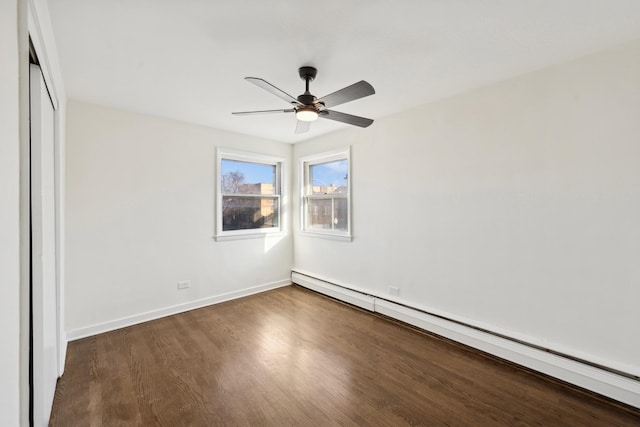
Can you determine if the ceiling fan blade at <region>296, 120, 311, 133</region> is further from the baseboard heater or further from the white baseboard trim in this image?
the white baseboard trim

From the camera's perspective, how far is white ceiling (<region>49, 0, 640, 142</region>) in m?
1.61

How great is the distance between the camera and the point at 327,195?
4293mm

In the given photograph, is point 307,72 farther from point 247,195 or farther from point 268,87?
point 247,195

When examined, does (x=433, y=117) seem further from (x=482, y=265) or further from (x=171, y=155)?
(x=171, y=155)

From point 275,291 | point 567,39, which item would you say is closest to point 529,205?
point 567,39

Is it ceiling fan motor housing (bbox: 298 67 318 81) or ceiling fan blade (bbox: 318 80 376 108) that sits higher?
ceiling fan motor housing (bbox: 298 67 318 81)

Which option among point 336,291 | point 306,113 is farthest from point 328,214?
point 306,113

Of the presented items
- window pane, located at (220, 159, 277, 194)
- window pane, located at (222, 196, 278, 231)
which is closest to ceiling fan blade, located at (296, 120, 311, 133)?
window pane, located at (220, 159, 277, 194)

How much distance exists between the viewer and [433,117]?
9.79ft

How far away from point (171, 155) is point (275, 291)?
2.41m

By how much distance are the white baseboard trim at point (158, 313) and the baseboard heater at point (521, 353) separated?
155cm

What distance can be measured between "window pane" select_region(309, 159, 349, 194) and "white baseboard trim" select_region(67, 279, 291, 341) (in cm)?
169

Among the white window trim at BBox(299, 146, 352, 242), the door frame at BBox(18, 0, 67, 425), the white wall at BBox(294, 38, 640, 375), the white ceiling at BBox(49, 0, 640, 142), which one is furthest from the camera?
the white window trim at BBox(299, 146, 352, 242)
